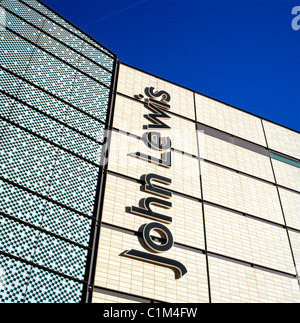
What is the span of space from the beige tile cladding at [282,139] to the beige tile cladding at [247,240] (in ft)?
15.7

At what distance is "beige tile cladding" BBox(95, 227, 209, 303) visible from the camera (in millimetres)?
10398

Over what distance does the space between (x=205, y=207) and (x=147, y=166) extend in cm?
236

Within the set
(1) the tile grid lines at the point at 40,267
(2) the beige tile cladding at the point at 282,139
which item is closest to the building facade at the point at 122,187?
(1) the tile grid lines at the point at 40,267

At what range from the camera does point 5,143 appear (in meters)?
10.8

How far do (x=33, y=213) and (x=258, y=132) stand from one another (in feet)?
36.5

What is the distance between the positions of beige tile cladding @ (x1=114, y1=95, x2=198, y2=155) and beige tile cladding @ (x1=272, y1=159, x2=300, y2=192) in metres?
3.95

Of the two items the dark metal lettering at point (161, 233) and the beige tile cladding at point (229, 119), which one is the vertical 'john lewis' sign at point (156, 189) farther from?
the beige tile cladding at point (229, 119)

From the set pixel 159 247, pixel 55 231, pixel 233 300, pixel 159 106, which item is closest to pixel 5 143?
pixel 55 231

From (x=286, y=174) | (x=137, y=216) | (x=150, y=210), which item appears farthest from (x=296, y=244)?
(x=137, y=216)

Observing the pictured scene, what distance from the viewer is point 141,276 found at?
10758 mm

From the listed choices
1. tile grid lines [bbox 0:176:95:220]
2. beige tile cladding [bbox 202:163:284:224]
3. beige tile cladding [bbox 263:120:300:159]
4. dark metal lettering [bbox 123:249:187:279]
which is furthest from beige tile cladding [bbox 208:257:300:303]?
beige tile cladding [bbox 263:120:300:159]

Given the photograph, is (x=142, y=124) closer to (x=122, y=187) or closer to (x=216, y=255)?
(x=122, y=187)

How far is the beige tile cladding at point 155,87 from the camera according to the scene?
50.4 feet
